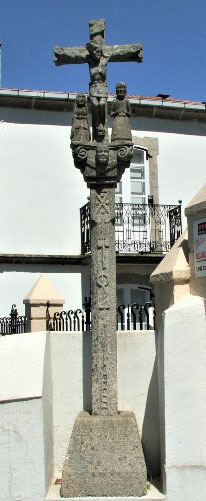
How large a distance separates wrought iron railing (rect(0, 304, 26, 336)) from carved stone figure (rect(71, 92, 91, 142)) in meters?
5.81

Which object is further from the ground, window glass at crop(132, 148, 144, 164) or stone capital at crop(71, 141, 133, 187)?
window glass at crop(132, 148, 144, 164)

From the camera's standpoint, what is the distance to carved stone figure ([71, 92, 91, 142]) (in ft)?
20.4

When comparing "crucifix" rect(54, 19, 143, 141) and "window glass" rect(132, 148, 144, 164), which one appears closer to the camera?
"crucifix" rect(54, 19, 143, 141)

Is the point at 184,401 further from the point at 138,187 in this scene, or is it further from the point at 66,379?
the point at 138,187

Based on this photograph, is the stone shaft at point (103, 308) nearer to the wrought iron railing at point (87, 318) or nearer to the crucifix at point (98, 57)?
the wrought iron railing at point (87, 318)

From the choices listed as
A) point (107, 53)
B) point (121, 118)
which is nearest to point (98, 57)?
point (107, 53)

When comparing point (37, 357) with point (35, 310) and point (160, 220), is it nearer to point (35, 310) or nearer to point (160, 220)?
point (35, 310)

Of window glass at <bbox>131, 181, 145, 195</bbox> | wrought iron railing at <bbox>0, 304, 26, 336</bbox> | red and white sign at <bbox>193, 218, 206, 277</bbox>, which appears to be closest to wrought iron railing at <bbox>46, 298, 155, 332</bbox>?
red and white sign at <bbox>193, 218, 206, 277</bbox>

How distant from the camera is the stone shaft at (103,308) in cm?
605

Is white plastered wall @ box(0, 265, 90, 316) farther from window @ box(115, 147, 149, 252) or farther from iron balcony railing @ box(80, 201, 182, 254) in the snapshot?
window @ box(115, 147, 149, 252)

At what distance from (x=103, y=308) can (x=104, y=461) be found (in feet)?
4.98

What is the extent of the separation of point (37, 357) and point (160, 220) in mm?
9845

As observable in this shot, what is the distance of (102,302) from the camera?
6082 millimetres

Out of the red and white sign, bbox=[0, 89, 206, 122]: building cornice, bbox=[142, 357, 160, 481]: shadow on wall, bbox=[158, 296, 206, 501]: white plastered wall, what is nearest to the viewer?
bbox=[158, 296, 206, 501]: white plastered wall
